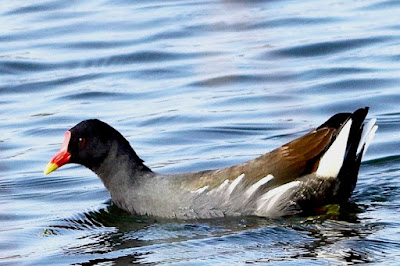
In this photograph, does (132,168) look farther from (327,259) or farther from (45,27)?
(45,27)

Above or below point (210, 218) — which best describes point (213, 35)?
above

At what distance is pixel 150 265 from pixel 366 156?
11.1ft

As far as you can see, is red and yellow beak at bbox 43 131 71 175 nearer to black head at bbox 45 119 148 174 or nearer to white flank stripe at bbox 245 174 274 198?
black head at bbox 45 119 148 174

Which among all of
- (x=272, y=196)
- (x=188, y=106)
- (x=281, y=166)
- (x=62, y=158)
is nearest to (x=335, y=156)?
(x=281, y=166)

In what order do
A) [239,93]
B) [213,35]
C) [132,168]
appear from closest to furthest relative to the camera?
[213,35]
[132,168]
[239,93]

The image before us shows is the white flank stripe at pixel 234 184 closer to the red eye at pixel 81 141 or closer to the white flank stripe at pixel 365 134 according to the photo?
the white flank stripe at pixel 365 134

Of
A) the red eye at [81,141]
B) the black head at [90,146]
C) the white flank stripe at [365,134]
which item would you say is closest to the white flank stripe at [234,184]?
the black head at [90,146]

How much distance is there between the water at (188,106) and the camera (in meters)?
6.18

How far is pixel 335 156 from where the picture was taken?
7.15 metres

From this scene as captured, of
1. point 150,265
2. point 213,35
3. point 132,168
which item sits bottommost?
point 150,265

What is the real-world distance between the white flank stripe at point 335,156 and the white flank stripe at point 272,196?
222 mm

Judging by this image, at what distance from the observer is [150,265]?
618 centimetres

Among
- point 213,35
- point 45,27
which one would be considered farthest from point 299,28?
point 213,35

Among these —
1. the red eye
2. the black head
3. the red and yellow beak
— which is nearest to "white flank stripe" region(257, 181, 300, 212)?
the black head
